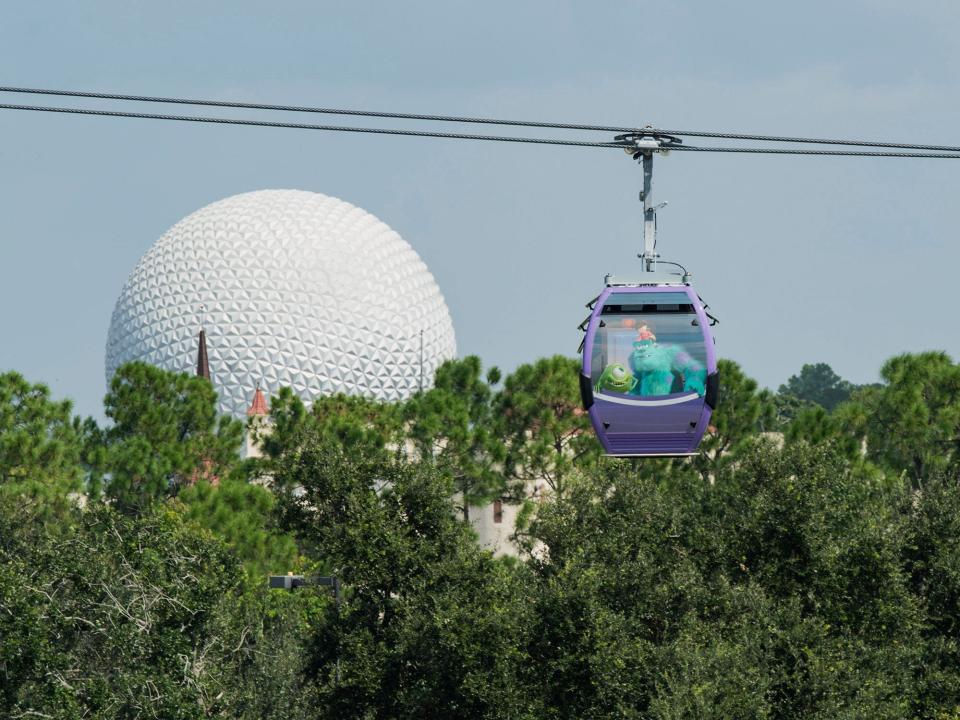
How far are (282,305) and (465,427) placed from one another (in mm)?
28580

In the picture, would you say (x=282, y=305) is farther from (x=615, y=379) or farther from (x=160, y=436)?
(x=615, y=379)

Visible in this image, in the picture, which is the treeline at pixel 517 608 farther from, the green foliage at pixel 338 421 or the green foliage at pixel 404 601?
the green foliage at pixel 338 421

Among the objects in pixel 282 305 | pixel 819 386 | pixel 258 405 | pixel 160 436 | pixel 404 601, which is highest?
pixel 819 386

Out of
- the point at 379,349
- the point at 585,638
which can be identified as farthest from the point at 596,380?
the point at 379,349

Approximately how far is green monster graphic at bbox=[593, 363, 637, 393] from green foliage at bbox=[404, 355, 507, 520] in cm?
2871

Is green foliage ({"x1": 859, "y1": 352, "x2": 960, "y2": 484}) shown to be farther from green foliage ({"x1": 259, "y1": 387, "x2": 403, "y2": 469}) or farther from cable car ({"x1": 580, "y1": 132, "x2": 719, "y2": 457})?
cable car ({"x1": 580, "y1": 132, "x2": 719, "y2": 457})

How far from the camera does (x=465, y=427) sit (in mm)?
57625

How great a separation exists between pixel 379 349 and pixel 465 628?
2140 inches

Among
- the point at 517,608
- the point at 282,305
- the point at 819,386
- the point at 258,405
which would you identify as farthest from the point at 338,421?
the point at 819,386

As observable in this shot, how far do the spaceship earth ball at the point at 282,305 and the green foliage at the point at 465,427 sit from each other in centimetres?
2168

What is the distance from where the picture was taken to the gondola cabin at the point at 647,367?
2344 cm

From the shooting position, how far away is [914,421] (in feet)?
178

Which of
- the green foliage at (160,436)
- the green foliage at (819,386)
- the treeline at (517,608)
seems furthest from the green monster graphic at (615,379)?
the green foliage at (819,386)

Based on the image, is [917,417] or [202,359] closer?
[917,417]
